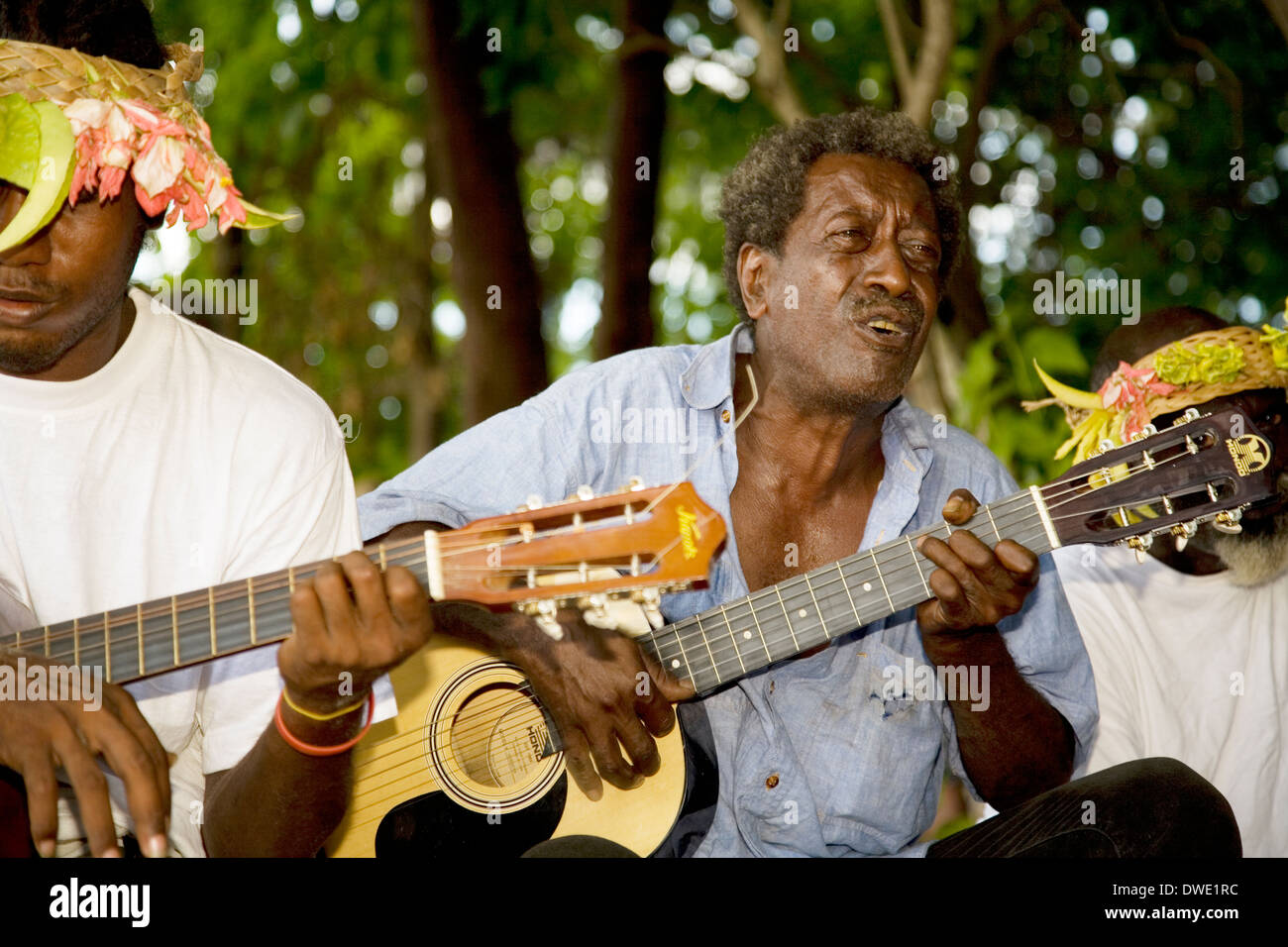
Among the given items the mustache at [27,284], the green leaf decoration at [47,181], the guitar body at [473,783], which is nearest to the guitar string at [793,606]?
the guitar body at [473,783]

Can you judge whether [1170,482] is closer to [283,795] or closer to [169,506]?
[283,795]

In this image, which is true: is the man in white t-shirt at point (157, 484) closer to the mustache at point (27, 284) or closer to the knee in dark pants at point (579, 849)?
the mustache at point (27, 284)

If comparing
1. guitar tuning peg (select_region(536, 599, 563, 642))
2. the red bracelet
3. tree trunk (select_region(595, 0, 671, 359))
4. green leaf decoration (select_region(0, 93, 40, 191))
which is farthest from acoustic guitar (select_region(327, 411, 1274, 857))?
tree trunk (select_region(595, 0, 671, 359))

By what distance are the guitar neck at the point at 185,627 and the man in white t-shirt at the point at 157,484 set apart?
129 mm

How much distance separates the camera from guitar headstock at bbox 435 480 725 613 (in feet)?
7.04

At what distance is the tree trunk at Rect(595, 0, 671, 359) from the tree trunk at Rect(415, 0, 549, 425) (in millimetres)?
344

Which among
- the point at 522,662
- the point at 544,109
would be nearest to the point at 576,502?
the point at 522,662

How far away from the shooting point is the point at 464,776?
2.93m

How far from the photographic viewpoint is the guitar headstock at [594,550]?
214 cm

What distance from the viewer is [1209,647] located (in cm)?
370

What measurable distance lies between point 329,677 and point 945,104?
19.8 feet

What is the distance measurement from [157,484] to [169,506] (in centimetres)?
5

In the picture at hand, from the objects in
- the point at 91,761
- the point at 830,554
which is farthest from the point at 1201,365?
the point at 91,761
